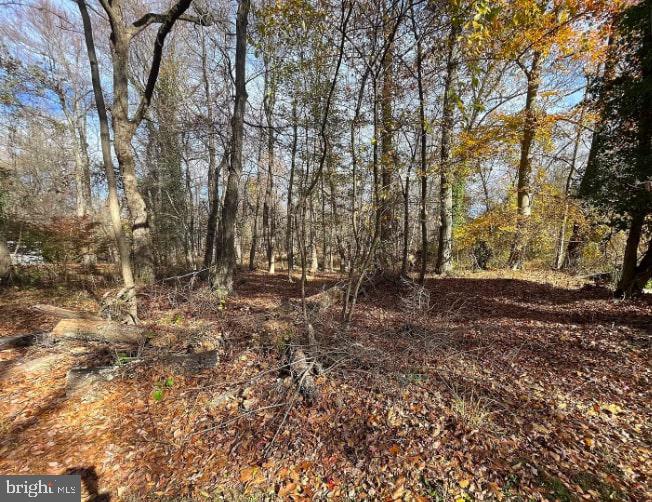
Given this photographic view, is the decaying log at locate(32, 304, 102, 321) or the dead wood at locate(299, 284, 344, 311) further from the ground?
the decaying log at locate(32, 304, 102, 321)

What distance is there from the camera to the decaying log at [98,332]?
471 cm

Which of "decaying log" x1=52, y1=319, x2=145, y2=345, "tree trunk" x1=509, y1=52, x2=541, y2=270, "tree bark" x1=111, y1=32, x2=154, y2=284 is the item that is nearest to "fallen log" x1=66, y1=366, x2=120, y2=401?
"decaying log" x1=52, y1=319, x2=145, y2=345

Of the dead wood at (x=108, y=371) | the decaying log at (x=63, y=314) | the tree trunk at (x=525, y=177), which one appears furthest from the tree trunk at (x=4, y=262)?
the tree trunk at (x=525, y=177)

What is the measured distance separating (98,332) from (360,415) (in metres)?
4.43

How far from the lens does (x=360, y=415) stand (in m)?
3.34

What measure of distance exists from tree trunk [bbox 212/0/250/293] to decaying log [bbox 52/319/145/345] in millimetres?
3444

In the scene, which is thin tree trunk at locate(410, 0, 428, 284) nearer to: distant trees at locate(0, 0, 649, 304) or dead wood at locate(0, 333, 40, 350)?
distant trees at locate(0, 0, 649, 304)

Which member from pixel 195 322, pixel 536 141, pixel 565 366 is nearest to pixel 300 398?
pixel 195 322

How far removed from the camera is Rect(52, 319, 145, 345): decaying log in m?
4.71

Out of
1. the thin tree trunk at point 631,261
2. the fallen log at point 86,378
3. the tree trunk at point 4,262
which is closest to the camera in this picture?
the fallen log at point 86,378

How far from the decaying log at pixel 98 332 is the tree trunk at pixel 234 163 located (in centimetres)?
344

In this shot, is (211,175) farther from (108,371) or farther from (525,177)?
(525,177)

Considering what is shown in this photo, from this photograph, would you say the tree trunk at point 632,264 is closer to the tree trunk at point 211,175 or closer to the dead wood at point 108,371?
the dead wood at point 108,371

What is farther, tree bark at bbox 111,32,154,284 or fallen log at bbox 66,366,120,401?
tree bark at bbox 111,32,154,284
